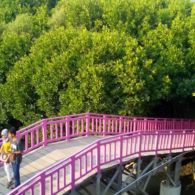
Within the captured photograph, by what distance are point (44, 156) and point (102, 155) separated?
1.85m

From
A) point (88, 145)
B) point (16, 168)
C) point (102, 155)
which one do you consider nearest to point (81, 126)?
point (102, 155)

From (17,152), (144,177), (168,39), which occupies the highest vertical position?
(168,39)

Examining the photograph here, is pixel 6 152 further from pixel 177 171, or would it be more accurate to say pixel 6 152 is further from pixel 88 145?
pixel 177 171

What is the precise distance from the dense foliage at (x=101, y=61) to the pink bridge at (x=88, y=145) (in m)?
2.10

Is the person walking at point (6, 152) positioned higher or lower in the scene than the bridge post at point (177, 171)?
higher

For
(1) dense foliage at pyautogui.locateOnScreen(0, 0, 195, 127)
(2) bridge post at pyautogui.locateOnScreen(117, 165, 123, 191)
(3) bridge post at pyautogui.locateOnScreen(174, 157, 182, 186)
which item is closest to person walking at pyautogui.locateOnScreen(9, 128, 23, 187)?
(2) bridge post at pyautogui.locateOnScreen(117, 165, 123, 191)

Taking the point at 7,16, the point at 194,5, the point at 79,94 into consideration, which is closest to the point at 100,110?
the point at 79,94

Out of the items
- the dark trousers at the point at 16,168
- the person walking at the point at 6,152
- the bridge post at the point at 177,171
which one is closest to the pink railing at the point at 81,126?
the person walking at the point at 6,152

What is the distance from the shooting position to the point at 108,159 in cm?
1339

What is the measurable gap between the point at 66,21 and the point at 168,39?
6.43 metres

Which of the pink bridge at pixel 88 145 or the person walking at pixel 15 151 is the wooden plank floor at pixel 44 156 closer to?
the pink bridge at pixel 88 145

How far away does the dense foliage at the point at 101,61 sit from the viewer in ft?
66.9

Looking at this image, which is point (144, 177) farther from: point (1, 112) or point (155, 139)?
point (1, 112)

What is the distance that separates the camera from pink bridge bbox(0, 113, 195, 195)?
1134cm
